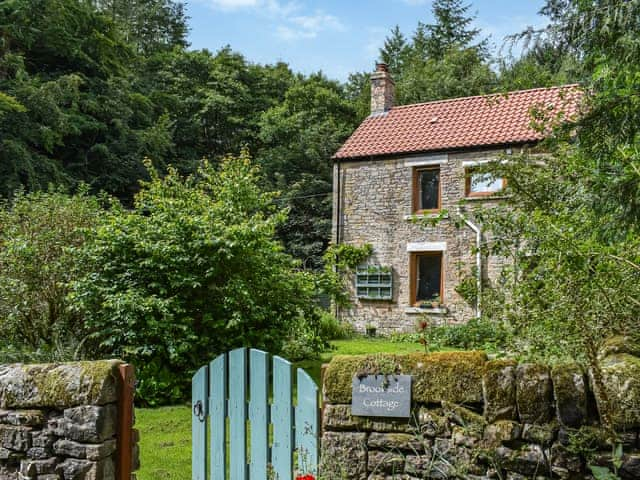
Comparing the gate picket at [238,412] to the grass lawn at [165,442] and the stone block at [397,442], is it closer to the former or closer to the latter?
the stone block at [397,442]

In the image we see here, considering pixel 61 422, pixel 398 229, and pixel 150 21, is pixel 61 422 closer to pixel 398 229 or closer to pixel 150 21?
pixel 398 229

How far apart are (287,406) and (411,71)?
90.9ft

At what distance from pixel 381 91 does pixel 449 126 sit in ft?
9.34

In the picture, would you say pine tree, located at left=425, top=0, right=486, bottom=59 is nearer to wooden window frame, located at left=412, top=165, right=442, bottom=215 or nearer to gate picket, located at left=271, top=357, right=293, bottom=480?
wooden window frame, located at left=412, top=165, right=442, bottom=215

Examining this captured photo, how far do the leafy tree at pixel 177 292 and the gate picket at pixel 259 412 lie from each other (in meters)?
3.77

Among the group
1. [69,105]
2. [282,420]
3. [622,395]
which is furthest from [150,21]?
[622,395]

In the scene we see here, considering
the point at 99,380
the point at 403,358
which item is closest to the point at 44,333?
the point at 99,380

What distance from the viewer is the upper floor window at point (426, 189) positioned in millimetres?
16078

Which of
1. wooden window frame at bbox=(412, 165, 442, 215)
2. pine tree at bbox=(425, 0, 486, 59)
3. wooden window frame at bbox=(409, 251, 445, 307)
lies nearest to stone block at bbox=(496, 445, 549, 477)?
wooden window frame at bbox=(409, 251, 445, 307)

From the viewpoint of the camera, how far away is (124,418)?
3.71 m

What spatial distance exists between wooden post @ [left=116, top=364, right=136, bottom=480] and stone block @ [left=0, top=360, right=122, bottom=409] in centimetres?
5

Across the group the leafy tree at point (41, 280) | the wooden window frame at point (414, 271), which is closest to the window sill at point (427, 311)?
the wooden window frame at point (414, 271)

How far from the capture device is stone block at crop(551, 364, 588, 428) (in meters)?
2.86

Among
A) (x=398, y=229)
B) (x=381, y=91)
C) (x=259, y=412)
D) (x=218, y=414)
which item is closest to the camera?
(x=259, y=412)
